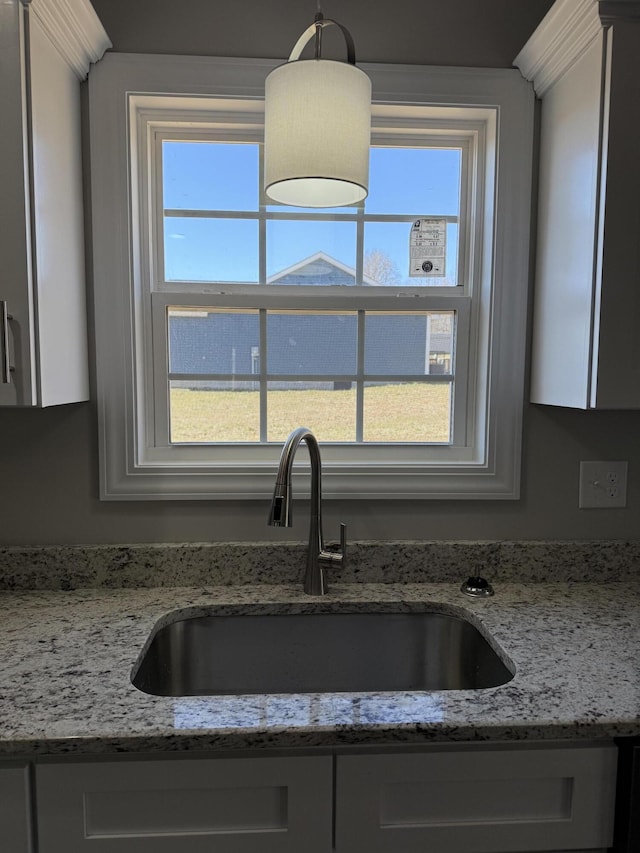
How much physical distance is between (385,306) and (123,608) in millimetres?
997

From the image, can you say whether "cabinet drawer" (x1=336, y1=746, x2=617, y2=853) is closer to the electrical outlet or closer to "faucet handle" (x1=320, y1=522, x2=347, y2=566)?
"faucet handle" (x1=320, y1=522, x2=347, y2=566)

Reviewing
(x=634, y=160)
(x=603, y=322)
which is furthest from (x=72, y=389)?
(x=634, y=160)

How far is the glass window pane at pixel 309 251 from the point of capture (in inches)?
59.2

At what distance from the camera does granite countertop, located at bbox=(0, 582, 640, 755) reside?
838 mm

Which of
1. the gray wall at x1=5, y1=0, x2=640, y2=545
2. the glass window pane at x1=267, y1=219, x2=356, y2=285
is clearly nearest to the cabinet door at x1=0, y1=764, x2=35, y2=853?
the gray wall at x1=5, y1=0, x2=640, y2=545

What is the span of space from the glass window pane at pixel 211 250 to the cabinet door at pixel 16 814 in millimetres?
1144

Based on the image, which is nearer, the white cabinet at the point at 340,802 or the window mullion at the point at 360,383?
the white cabinet at the point at 340,802

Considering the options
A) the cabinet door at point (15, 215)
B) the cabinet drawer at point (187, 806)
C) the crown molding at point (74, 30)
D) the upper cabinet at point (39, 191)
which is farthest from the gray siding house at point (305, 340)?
the cabinet drawer at point (187, 806)

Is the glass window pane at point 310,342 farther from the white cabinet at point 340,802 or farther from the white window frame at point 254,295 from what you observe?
the white cabinet at point 340,802

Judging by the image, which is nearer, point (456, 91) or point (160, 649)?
point (160, 649)

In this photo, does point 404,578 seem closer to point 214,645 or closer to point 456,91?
point 214,645

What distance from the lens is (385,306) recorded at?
150 centimetres

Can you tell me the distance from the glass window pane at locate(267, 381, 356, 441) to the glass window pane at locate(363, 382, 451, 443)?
58 mm

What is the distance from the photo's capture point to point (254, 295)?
1486 mm
